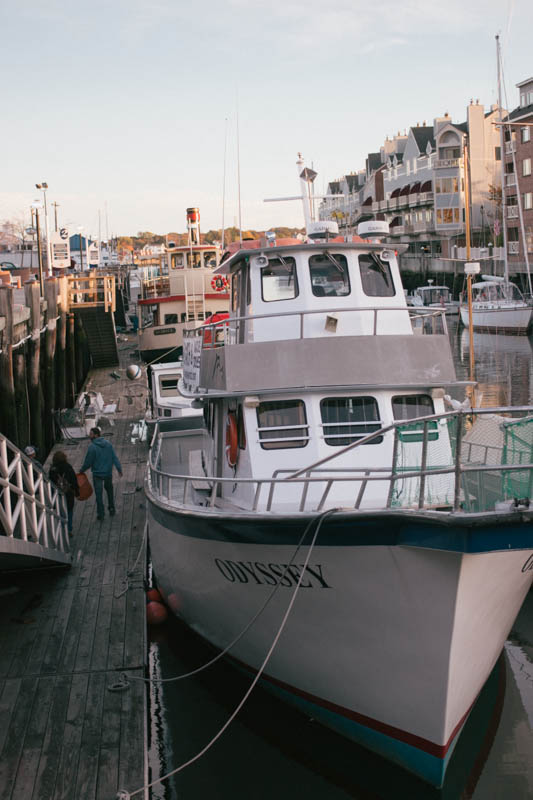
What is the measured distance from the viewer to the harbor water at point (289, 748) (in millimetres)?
7816

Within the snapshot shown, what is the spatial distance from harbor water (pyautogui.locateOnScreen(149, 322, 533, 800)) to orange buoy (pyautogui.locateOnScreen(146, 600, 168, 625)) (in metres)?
0.70

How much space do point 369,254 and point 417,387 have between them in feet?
6.57

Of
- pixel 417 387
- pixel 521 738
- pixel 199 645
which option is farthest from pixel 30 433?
pixel 521 738

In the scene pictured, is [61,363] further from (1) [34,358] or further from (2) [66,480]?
(2) [66,480]

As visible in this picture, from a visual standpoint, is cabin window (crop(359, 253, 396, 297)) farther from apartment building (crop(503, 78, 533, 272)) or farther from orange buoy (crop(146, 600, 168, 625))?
apartment building (crop(503, 78, 533, 272))

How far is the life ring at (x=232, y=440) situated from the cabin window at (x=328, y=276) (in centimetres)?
189

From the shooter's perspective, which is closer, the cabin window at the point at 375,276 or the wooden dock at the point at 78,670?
the wooden dock at the point at 78,670

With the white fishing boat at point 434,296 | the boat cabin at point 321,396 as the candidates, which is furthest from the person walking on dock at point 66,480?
the white fishing boat at point 434,296

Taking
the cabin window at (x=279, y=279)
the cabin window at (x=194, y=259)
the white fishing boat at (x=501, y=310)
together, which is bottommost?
the cabin window at (x=279, y=279)

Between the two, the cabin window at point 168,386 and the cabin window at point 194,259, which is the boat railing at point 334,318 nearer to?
the cabin window at point 168,386

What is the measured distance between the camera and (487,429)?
24.1 feet

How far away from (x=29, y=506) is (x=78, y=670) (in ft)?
9.12

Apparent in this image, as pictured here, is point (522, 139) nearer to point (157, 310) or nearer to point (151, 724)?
point (157, 310)

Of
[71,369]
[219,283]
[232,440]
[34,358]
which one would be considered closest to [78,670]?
[232,440]
